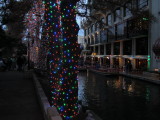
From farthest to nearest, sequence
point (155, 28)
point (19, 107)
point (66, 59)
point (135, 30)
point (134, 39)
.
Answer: point (134, 39) → point (135, 30) → point (155, 28) → point (19, 107) → point (66, 59)

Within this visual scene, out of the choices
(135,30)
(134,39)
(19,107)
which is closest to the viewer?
(19,107)

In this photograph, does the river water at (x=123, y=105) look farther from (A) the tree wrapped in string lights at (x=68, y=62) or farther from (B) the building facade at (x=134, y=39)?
(B) the building facade at (x=134, y=39)

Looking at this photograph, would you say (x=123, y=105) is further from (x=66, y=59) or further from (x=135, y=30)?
(x=135, y=30)

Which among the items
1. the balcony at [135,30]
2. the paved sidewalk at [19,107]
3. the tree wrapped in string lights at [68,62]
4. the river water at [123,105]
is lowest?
the river water at [123,105]

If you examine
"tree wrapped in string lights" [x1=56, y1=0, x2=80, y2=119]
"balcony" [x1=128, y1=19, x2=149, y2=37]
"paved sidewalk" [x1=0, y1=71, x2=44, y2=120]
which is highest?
"balcony" [x1=128, y1=19, x2=149, y2=37]

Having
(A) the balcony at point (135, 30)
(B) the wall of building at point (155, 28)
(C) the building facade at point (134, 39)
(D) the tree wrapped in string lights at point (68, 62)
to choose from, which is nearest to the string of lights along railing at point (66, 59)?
(D) the tree wrapped in string lights at point (68, 62)

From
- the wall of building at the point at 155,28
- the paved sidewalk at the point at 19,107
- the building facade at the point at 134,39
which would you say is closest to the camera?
the paved sidewalk at the point at 19,107

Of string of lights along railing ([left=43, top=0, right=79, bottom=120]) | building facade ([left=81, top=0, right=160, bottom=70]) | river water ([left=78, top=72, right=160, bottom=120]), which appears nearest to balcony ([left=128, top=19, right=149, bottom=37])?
building facade ([left=81, top=0, right=160, bottom=70])

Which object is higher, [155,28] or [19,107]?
[155,28]

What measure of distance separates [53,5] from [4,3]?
8062 millimetres

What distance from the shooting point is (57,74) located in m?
5.21

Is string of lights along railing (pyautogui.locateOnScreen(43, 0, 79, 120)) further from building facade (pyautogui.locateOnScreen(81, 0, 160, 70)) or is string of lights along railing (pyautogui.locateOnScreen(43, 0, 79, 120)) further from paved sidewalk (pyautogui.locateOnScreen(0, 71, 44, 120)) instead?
building facade (pyautogui.locateOnScreen(81, 0, 160, 70))

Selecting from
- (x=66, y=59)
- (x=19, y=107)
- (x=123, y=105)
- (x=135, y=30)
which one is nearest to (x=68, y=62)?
(x=66, y=59)

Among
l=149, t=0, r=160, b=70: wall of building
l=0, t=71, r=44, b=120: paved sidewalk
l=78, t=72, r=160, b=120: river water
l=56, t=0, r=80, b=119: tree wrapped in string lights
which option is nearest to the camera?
l=56, t=0, r=80, b=119: tree wrapped in string lights
